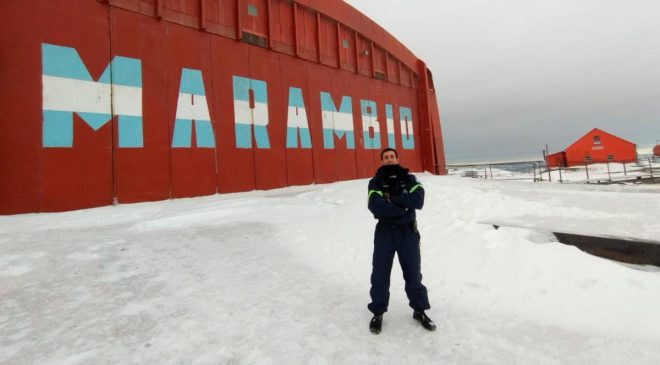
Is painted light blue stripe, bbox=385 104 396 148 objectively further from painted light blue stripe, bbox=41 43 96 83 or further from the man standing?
the man standing

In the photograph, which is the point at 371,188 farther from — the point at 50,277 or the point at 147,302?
the point at 50,277

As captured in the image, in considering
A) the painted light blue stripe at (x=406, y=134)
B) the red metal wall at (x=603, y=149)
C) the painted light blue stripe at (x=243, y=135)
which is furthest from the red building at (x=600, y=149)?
the painted light blue stripe at (x=243, y=135)

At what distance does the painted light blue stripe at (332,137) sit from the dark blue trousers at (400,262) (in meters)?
A: 11.1

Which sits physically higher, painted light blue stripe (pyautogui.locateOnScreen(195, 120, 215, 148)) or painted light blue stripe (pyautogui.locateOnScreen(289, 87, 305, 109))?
painted light blue stripe (pyautogui.locateOnScreen(289, 87, 305, 109))

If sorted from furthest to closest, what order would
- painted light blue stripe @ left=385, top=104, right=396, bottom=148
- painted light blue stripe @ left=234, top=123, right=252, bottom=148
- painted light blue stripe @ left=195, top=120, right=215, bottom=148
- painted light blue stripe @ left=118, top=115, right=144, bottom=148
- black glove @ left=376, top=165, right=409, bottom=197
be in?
painted light blue stripe @ left=385, top=104, right=396, bottom=148 < painted light blue stripe @ left=234, top=123, right=252, bottom=148 < painted light blue stripe @ left=195, top=120, right=215, bottom=148 < painted light blue stripe @ left=118, top=115, right=144, bottom=148 < black glove @ left=376, top=165, right=409, bottom=197

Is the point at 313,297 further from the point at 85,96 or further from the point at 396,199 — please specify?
the point at 85,96

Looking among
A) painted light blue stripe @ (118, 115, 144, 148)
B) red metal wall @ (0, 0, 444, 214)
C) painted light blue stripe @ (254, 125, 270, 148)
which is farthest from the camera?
painted light blue stripe @ (254, 125, 270, 148)

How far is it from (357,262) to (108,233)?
5.07 m

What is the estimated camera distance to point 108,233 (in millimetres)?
6043

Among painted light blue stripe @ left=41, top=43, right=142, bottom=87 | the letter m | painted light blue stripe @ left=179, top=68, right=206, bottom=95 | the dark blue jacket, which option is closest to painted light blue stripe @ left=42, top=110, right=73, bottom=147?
the letter m

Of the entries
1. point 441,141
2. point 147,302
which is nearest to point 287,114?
A: point 147,302

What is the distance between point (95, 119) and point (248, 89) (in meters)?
4.98

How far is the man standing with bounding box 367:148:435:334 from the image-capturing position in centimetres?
285

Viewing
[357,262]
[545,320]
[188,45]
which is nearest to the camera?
[545,320]
